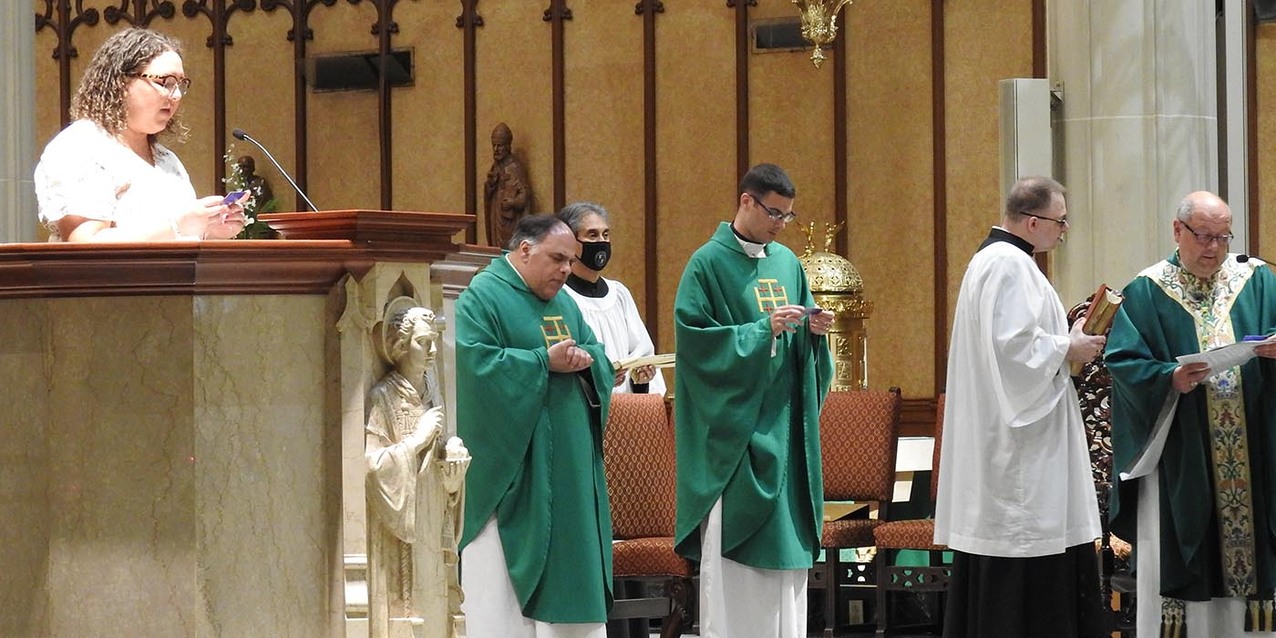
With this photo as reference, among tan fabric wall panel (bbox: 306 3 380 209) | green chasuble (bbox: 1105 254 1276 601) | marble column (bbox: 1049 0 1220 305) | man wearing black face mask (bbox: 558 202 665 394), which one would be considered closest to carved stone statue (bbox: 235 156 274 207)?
tan fabric wall panel (bbox: 306 3 380 209)

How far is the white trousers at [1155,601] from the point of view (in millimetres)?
5742

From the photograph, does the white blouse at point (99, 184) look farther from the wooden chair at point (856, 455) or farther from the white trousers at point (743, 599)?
the wooden chair at point (856, 455)

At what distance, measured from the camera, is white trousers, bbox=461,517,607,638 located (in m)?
4.89

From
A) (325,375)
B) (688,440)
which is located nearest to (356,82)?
(688,440)

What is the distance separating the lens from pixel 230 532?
2.95 meters

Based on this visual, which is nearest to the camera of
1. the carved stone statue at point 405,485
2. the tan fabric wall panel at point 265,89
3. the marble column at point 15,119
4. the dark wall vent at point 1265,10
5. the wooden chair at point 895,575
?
the carved stone statue at point 405,485

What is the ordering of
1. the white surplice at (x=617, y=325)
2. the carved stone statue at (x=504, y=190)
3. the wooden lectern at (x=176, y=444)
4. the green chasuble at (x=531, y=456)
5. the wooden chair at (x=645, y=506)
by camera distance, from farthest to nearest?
1. the carved stone statue at (x=504, y=190)
2. the white surplice at (x=617, y=325)
3. the wooden chair at (x=645, y=506)
4. the green chasuble at (x=531, y=456)
5. the wooden lectern at (x=176, y=444)

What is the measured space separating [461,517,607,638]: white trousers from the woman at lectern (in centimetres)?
158

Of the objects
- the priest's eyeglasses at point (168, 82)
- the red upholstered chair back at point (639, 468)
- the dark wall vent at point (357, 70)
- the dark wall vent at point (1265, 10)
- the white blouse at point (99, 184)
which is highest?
the dark wall vent at point (357, 70)

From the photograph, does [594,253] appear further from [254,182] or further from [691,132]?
[254,182]

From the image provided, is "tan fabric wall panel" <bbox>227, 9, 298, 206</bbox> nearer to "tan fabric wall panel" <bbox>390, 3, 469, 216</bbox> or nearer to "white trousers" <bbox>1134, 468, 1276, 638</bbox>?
"tan fabric wall panel" <bbox>390, 3, 469, 216</bbox>

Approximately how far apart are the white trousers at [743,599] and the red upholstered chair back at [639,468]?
0.73 metres

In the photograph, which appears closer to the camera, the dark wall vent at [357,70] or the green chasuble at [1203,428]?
the green chasuble at [1203,428]

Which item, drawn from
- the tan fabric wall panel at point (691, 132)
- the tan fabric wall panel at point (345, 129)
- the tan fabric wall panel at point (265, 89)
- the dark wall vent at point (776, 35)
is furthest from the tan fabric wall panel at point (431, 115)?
the dark wall vent at point (776, 35)
